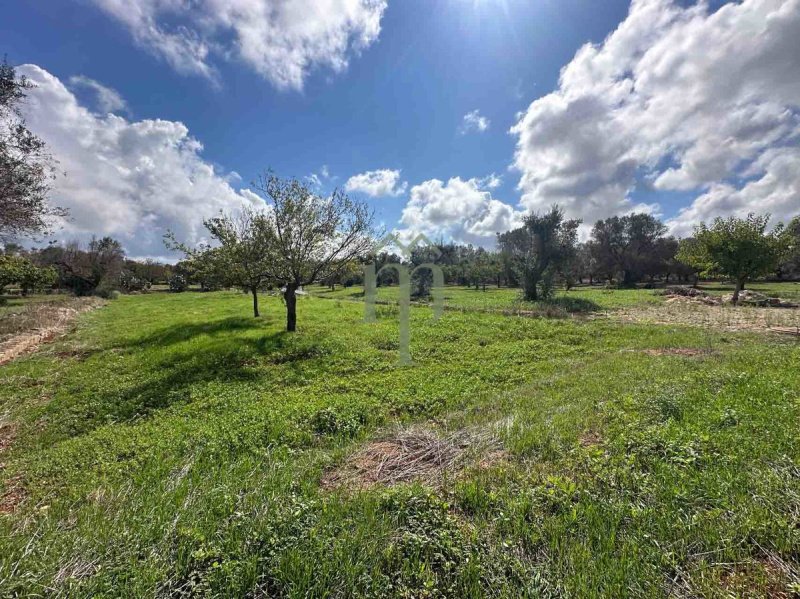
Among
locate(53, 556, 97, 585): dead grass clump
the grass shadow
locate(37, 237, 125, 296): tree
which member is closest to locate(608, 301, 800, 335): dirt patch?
locate(53, 556, 97, 585): dead grass clump

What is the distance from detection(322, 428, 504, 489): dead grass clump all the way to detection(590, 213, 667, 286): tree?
76427 millimetres

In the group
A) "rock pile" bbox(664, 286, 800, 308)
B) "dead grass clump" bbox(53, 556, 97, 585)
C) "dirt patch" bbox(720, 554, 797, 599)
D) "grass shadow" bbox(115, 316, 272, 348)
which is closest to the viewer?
"dirt patch" bbox(720, 554, 797, 599)

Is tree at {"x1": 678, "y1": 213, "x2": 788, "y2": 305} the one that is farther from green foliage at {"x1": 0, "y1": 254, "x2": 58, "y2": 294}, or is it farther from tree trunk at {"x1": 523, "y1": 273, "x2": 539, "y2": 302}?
green foliage at {"x1": 0, "y1": 254, "x2": 58, "y2": 294}

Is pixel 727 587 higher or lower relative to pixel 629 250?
lower

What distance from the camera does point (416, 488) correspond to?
3.88 meters

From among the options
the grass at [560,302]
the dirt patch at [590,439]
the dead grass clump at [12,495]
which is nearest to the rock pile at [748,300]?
the grass at [560,302]

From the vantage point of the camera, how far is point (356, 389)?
9094 mm

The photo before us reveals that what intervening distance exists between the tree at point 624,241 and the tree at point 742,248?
41.1m

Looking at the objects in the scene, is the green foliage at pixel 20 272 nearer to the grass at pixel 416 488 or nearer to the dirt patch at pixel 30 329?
the dirt patch at pixel 30 329

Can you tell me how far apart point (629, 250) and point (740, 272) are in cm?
4484

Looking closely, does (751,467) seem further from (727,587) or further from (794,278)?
(794,278)

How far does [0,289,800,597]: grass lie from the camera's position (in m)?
2.72


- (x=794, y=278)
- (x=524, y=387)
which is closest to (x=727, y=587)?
(x=524, y=387)

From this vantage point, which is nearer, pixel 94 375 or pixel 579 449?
pixel 579 449
